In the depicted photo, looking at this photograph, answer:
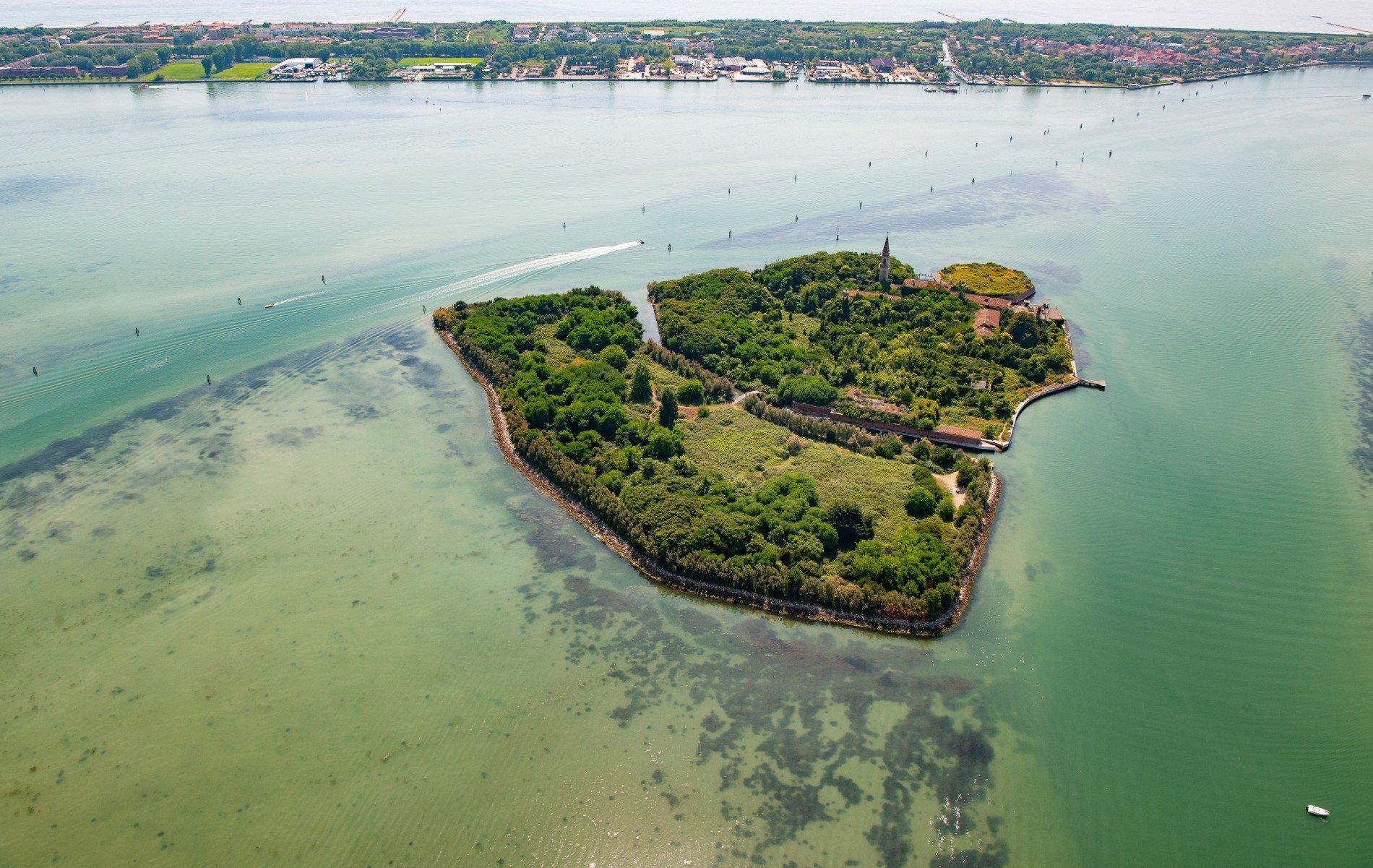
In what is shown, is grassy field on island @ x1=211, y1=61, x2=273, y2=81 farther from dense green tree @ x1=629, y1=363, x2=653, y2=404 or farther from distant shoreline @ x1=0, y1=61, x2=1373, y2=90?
dense green tree @ x1=629, y1=363, x2=653, y2=404

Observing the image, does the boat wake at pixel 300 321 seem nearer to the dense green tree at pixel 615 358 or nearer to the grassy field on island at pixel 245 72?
the dense green tree at pixel 615 358

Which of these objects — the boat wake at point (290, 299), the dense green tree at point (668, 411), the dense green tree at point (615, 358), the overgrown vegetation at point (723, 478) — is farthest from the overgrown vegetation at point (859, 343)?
the boat wake at point (290, 299)

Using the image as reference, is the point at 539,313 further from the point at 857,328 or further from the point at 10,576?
the point at 10,576

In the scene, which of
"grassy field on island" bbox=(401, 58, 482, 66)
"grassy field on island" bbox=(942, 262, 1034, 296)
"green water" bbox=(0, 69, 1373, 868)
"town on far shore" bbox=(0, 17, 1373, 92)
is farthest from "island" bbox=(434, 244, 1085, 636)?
"grassy field on island" bbox=(401, 58, 482, 66)

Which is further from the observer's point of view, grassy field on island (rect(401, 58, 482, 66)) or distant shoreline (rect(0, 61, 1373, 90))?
grassy field on island (rect(401, 58, 482, 66))

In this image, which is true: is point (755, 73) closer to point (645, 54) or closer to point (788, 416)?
point (645, 54)

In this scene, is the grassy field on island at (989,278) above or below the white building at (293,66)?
below
